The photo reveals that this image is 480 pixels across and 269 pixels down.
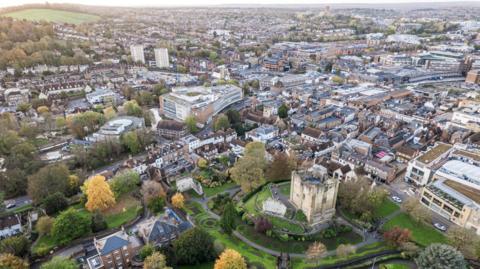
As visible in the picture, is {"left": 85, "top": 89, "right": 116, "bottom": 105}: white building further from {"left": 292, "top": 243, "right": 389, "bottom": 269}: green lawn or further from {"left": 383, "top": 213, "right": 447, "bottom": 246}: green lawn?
{"left": 383, "top": 213, "right": 447, "bottom": 246}: green lawn

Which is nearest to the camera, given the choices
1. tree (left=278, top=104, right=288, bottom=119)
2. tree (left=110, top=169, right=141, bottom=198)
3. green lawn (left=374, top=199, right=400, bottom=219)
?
green lawn (left=374, top=199, right=400, bottom=219)

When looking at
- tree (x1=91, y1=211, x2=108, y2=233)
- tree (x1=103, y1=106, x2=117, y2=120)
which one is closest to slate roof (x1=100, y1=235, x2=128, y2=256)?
tree (x1=91, y1=211, x2=108, y2=233)

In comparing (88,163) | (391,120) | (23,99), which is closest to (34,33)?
(23,99)

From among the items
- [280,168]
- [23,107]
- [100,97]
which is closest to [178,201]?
[280,168]

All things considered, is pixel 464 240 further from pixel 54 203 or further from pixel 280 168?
pixel 54 203

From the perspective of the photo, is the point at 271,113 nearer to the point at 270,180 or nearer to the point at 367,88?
the point at 270,180

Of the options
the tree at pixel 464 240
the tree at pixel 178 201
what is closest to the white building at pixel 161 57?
the tree at pixel 178 201

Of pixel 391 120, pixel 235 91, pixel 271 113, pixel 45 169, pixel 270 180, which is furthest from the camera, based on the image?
pixel 235 91
